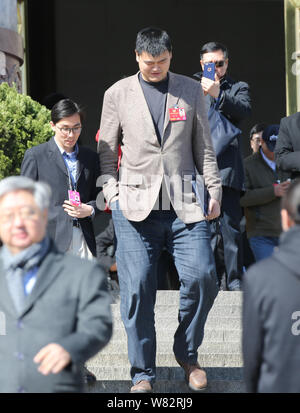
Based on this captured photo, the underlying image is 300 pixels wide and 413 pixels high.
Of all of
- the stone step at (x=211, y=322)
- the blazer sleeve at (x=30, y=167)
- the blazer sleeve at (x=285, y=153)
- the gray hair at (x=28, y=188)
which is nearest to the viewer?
the gray hair at (x=28, y=188)

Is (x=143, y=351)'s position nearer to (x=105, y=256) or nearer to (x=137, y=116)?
(x=137, y=116)

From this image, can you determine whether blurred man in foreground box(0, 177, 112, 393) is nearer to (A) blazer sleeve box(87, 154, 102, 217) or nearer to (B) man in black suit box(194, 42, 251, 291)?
(A) blazer sleeve box(87, 154, 102, 217)

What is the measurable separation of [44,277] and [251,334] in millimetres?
792

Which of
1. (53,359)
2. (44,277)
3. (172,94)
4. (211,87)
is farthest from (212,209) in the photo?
(53,359)

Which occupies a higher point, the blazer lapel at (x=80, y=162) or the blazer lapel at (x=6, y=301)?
the blazer lapel at (x=80, y=162)

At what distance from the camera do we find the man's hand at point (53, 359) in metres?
3.35

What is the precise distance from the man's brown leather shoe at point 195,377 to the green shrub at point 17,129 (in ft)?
6.27

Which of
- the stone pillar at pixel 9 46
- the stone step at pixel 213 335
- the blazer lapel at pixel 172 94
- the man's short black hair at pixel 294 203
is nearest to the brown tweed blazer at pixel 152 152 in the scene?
the blazer lapel at pixel 172 94

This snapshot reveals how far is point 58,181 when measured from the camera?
5.65 meters

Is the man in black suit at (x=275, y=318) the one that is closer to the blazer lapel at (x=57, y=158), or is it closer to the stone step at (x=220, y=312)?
the blazer lapel at (x=57, y=158)

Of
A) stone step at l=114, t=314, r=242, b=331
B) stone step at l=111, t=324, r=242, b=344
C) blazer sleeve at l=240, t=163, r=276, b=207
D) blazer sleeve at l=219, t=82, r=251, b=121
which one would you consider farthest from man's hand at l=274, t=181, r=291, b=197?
stone step at l=111, t=324, r=242, b=344

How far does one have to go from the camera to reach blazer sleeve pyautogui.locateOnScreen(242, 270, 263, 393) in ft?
11.0

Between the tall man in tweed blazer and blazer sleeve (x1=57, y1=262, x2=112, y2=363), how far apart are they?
5.38ft

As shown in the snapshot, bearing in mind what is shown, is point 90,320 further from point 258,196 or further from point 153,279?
point 258,196
